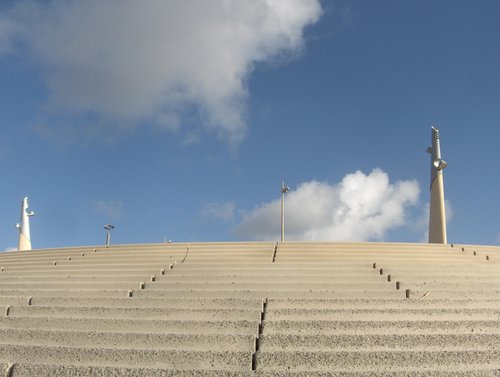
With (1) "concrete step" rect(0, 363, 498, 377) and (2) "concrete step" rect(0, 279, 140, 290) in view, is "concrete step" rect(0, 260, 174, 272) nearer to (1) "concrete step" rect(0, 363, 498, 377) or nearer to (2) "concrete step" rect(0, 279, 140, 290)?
(2) "concrete step" rect(0, 279, 140, 290)

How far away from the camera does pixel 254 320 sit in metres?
5.15

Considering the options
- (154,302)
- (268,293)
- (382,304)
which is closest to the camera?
(382,304)

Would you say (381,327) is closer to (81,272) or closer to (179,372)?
(179,372)

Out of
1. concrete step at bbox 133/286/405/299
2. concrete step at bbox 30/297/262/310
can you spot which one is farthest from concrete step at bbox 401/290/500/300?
concrete step at bbox 30/297/262/310

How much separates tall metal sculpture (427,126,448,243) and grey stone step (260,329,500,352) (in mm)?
16548

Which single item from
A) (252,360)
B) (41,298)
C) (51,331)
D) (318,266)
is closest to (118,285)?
(41,298)

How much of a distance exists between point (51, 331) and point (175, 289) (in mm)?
1815

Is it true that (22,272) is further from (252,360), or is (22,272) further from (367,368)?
(367,368)

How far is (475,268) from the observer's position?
328 inches

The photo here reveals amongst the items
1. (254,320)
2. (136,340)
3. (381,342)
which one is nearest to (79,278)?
(136,340)

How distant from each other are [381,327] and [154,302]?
2671 mm

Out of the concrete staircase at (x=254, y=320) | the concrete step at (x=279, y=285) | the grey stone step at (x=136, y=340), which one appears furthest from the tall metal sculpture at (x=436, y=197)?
the grey stone step at (x=136, y=340)

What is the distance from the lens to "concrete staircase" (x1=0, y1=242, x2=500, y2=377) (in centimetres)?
419

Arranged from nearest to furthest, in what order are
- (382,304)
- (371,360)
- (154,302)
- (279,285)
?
(371,360)
(382,304)
(154,302)
(279,285)
